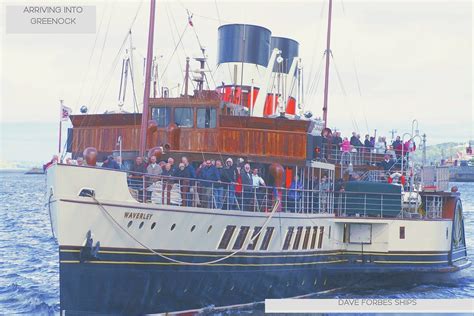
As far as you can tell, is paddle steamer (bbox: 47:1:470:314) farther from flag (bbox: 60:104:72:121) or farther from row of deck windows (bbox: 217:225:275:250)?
flag (bbox: 60:104:72:121)

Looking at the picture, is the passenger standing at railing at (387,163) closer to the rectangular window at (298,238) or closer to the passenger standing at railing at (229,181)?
the rectangular window at (298,238)

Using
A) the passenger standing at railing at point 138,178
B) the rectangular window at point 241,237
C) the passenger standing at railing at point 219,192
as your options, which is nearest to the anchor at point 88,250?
the passenger standing at railing at point 138,178

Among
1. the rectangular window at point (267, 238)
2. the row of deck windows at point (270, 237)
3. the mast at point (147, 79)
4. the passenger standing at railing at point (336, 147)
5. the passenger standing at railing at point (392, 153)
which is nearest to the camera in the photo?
the mast at point (147, 79)

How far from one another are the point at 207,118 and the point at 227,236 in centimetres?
441

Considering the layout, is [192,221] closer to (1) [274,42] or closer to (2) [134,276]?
(2) [134,276]

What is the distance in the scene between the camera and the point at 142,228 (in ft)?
64.7

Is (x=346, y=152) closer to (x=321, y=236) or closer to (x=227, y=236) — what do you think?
(x=321, y=236)

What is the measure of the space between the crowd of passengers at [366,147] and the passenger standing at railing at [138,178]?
28.8 feet

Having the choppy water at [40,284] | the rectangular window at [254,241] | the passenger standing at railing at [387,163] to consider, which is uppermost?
the passenger standing at railing at [387,163]

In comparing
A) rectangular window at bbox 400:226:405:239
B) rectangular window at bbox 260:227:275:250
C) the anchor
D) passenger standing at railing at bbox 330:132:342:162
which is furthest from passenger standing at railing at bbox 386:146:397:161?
the anchor

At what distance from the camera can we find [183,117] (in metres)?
24.9

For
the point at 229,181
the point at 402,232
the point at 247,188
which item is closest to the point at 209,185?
the point at 229,181

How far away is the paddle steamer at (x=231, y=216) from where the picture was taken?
63.2ft

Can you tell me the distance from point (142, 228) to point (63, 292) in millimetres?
2357
